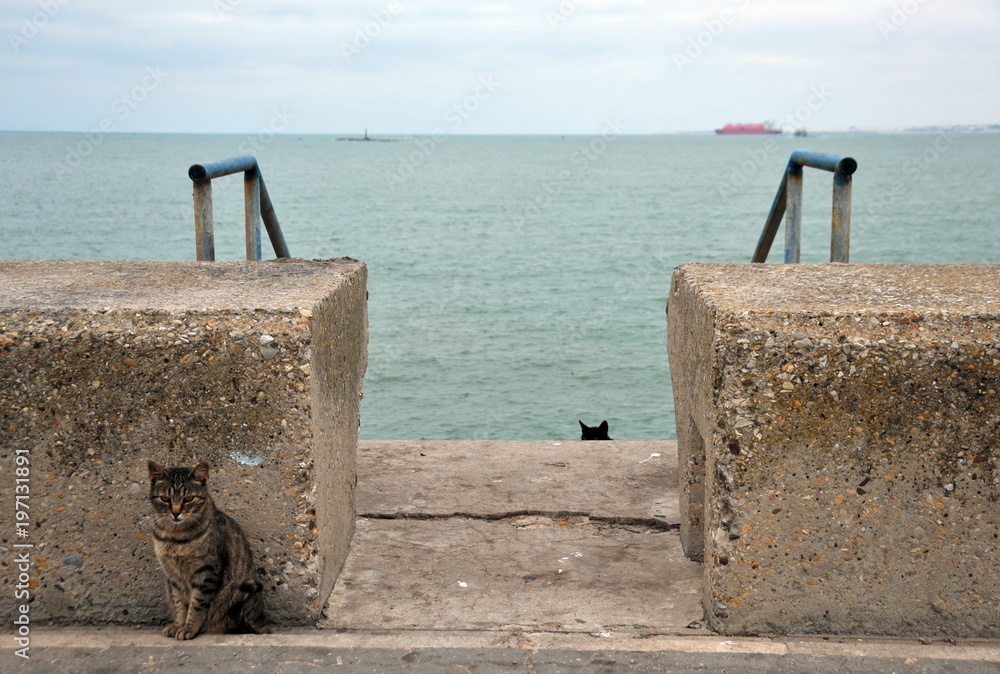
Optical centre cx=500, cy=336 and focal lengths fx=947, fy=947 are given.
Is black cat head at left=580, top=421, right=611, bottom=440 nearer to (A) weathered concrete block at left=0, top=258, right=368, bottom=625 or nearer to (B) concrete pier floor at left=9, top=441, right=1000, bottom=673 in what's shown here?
(B) concrete pier floor at left=9, top=441, right=1000, bottom=673

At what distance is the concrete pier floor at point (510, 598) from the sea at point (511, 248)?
8.25 metres

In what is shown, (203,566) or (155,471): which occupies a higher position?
(155,471)

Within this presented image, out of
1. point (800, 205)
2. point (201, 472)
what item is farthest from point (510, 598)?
point (800, 205)

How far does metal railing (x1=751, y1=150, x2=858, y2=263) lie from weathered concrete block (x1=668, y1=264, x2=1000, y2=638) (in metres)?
1.31

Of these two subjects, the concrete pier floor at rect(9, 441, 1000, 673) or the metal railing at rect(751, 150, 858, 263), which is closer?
the concrete pier floor at rect(9, 441, 1000, 673)

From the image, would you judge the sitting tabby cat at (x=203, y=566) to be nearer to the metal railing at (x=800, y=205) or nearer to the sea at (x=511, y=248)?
the metal railing at (x=800, y=205)

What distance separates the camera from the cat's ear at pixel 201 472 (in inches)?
113

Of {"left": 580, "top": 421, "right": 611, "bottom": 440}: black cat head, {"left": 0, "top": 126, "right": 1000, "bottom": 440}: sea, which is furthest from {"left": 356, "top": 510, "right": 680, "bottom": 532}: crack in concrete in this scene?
{"left": 0, "top": 126, "right": 1000, "bottom": 440}: sea

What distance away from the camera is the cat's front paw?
2.96 metres

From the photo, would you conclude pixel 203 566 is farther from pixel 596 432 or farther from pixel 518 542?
pixel 596 432

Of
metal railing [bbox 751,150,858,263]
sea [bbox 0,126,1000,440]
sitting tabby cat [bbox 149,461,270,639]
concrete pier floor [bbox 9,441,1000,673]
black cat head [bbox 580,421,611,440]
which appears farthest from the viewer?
sea [bbox 0,126,1000,440]

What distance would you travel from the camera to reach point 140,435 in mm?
2996

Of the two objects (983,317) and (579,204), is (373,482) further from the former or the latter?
(579,204)

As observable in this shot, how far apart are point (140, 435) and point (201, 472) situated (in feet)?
0.88
